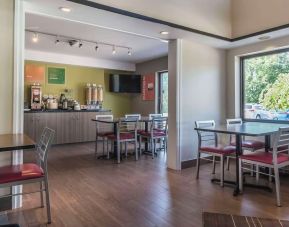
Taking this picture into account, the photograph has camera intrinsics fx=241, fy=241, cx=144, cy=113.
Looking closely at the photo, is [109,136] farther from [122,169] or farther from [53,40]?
[53,40]

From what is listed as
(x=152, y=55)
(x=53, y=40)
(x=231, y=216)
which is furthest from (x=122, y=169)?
(x=152, y=55)

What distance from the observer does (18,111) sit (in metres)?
2.60

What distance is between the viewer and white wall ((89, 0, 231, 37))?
3.19m

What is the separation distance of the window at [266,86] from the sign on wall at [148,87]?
288 centimetres

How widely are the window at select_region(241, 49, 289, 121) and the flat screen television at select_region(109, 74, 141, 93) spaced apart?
11.5ft

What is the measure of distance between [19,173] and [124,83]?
18.3 feet

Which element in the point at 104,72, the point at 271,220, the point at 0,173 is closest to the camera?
the point at 0,173

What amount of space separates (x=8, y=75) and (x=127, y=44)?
326cm

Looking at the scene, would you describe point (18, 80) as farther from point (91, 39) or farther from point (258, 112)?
point (258, 112)

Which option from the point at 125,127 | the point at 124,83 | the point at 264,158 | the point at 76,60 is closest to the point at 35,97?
the point at 76,60

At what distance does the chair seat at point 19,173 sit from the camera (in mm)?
1997

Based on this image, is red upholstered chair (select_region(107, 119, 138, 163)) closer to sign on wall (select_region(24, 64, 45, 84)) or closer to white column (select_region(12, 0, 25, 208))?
white column (select_region(12, 0, 25, 208))

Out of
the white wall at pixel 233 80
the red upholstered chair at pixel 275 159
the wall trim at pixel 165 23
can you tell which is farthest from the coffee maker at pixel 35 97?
the red upholstered chair at pixel 275 159

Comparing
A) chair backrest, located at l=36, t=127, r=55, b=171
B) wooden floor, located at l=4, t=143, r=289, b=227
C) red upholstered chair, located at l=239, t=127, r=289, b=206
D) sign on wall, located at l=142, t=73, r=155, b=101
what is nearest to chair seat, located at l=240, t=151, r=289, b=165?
red upholstered chair, located at l=239, t=127, r=289, b=206
